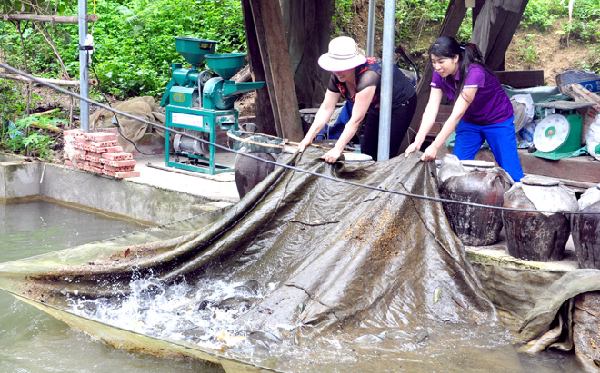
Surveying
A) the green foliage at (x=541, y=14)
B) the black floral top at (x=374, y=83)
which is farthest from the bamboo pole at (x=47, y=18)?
the green foliage at (x=541, y=14)

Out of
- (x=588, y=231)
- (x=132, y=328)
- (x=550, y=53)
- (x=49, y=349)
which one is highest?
(x=550, y=53)

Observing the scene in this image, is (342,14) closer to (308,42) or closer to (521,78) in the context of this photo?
(308,42)

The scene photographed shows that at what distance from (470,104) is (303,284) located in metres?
2.13

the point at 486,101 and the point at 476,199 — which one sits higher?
the point at 486,101

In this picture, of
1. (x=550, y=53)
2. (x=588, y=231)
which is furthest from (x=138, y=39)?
(x=588, y=231)

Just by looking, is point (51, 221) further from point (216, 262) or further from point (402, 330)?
point (402, 330)

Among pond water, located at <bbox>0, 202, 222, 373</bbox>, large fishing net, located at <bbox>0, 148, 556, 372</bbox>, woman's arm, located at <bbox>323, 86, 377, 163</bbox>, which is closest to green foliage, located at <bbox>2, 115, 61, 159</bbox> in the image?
pond water, located at <bbox>0, 202, 222, 373</bbox>

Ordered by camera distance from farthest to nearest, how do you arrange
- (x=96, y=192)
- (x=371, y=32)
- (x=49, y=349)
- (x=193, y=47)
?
(x=371, y=32) → (x=96, y=192) → (x=193, y=47) → (x=49, y=349)

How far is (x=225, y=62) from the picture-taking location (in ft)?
21.9

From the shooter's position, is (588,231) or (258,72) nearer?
(588,231)

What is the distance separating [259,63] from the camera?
7.63m

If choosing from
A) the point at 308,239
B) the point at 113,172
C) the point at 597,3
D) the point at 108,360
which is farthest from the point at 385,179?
the point at 597,3

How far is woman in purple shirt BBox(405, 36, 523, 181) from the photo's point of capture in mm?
4219

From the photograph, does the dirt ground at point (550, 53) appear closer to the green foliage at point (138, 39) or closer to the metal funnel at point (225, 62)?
the green foliage at point (138, 39)
